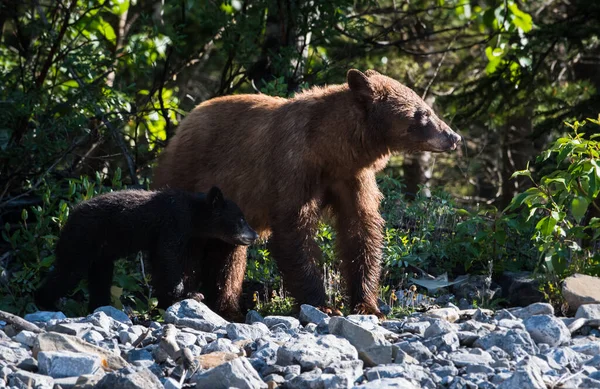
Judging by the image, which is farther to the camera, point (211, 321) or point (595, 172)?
point (595, 172)

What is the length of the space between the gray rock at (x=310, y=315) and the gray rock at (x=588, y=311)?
1.61 meters

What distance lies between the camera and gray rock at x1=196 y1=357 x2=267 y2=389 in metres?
4.23

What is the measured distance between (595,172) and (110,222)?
339 centimetres

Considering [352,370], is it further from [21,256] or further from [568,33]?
[568,33]

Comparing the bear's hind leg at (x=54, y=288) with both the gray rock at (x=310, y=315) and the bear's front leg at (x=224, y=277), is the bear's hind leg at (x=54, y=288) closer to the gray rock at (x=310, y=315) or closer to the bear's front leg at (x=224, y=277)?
the bear's front leg at (x=224, y=277)

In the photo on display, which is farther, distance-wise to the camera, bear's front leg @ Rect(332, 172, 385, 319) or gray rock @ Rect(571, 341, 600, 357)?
bear's front leg @ Rect(332, 172, 385, 319)

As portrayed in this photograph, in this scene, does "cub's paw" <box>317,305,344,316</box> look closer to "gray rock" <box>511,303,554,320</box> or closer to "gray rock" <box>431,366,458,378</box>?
"gray rock" <box>511,303,554,320</box>

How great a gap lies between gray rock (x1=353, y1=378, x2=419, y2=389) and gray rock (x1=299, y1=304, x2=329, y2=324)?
5.94ft

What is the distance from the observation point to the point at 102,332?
530cm

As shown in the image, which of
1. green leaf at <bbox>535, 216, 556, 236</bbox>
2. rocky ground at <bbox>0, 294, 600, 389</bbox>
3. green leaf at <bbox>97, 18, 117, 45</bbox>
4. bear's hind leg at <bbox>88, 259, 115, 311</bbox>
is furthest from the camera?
green leaf at <bbox>97, 18, 117, 45</bbox>

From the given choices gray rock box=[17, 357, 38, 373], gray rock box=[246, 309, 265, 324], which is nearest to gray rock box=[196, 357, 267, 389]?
gray rock box=[17, 357, 38, 373]

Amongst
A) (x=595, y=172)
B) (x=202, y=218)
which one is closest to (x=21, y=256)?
(x=202, y=218)

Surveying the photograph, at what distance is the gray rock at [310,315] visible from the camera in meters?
6.02

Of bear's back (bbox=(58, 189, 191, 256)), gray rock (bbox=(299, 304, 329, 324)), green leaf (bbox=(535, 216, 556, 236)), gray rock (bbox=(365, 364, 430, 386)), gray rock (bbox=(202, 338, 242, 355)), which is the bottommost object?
gray rock (bbox=(299, 304, 329, 324))
